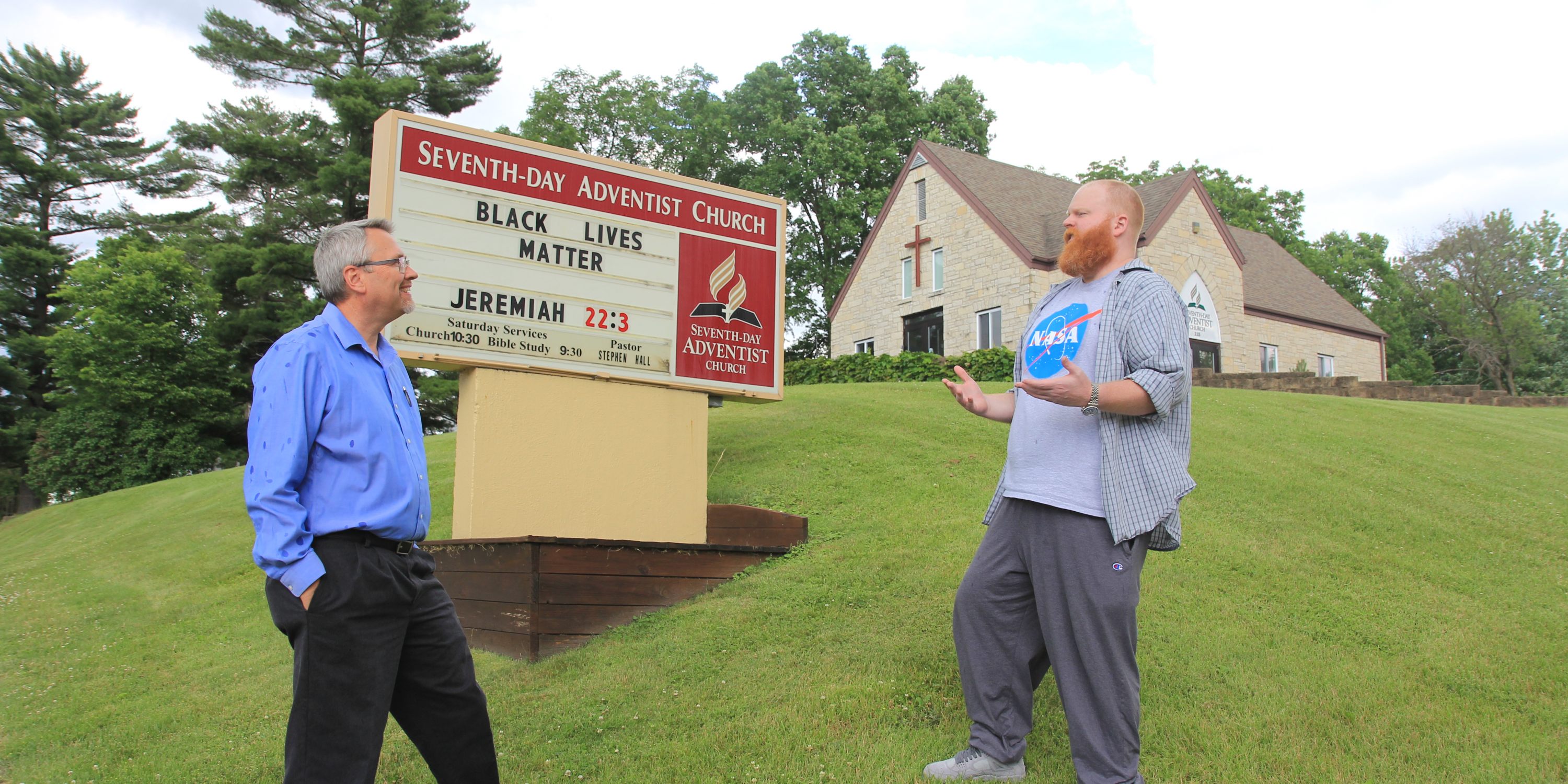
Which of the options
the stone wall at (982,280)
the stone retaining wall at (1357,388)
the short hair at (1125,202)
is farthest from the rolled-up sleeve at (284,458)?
the stone wall at (982,280)

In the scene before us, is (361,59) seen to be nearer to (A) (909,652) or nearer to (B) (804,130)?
(B) (804,130)

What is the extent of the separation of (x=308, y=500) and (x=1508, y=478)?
1213 cm

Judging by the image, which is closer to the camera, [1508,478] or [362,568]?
[362,568]

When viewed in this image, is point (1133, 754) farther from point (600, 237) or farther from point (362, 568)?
point (600, 237)

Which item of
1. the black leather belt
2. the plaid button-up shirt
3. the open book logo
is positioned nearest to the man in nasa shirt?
the plaid button-up shirt

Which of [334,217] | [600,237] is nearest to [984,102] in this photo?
[334,217]

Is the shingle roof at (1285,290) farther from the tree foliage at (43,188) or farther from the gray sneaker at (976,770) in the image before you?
the tree foliage at (43,188)

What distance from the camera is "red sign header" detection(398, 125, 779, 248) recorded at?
693 cm

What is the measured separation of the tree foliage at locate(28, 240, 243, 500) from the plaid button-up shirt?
3469 centimetres

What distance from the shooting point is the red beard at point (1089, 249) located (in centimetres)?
A: 370

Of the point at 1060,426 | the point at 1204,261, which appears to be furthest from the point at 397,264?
the point at 1204,261

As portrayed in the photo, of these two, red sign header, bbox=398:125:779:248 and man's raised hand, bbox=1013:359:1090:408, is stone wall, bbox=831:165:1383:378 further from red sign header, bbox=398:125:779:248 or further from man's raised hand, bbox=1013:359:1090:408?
man's raised hand, bbox=1013:359:1090:408

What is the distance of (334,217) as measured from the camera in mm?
33281

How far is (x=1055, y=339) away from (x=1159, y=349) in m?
0.48
